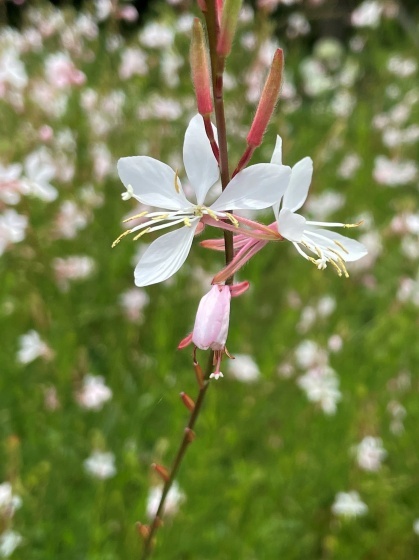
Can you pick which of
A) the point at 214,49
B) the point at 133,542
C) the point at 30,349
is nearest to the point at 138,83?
the point at 30,349

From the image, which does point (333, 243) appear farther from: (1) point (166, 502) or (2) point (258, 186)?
(1) point (166, 502)

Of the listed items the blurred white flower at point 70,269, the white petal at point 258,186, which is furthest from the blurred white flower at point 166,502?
the white petal at point 258,186

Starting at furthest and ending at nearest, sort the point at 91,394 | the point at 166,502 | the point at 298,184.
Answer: the point at 91,394, the point at 166,502, the point at 298,184

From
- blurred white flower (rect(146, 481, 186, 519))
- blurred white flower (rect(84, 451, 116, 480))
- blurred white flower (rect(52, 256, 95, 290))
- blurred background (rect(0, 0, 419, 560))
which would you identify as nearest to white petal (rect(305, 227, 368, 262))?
blurred background (rect(0, 0, 419, 560))

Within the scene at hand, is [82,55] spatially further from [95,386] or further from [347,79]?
[347,79]

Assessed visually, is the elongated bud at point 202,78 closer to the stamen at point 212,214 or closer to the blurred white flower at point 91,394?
the stamen at point 212,214

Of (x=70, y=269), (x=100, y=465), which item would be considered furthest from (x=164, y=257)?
(x=70, y=269)

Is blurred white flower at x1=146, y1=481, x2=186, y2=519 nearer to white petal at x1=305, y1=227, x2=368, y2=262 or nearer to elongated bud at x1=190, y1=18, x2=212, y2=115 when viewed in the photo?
white petal at x1=305, y1=227, x2=368, y2=262

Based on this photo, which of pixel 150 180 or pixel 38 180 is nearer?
pixel 150 180
